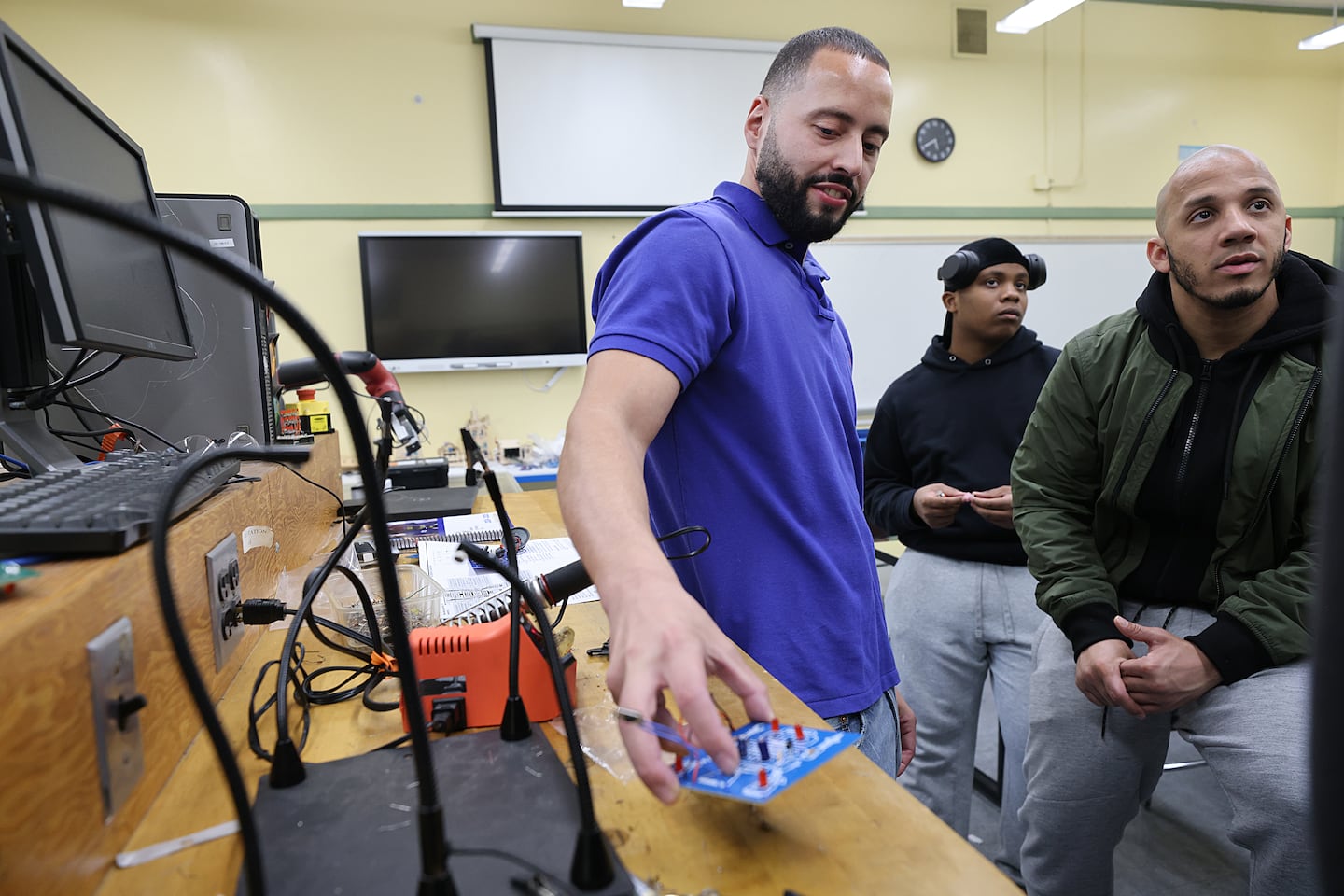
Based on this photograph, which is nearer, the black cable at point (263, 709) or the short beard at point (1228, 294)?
the black cable at point (263, 709)

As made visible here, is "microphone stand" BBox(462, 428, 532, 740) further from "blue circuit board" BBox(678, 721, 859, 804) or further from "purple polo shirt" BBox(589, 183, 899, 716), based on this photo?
"purple polo shirt" BBox(589, 183, 899, 716)

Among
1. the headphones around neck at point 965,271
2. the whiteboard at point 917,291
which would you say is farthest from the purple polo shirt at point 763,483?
the whiteboard at point 917,291

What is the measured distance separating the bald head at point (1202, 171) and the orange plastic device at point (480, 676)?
149 cm

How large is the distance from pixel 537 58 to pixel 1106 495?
11.7 feet

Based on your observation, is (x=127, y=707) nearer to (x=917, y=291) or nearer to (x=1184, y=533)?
(x=1184, y=533)

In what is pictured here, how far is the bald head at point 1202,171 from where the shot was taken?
4.81ft

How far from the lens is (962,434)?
209cm

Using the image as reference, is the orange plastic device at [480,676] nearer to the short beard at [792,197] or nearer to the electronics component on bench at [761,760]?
the electronics component on bench at [761,760]

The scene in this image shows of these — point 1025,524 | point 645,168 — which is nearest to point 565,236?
point 645,168

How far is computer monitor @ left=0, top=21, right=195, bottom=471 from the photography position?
0.72 m

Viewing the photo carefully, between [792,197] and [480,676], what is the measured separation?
77 cm

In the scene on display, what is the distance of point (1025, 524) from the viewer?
1620 millimetres

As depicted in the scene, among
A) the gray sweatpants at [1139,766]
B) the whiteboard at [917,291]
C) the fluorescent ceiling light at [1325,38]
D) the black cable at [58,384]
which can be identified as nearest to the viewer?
the black cable at [58,384]

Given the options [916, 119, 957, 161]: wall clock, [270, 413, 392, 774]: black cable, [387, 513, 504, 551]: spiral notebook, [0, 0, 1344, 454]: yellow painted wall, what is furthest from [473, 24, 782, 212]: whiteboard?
[270, 413, 392, 774]: black cable
